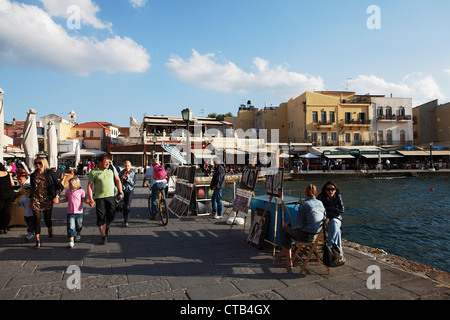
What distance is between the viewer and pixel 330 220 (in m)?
4.38

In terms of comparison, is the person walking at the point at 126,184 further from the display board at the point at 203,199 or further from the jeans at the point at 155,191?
the display board at the point at 203,199

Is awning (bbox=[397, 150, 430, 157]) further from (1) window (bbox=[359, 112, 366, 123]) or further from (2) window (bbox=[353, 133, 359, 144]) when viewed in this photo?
(1) window (bbox=[359, 112, 366, 123])

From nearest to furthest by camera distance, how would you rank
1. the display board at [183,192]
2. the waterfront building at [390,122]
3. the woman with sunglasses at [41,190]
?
the woman with sunglasses at [41,190] < the display board at [183,192] < the waterfront building at [390,122]

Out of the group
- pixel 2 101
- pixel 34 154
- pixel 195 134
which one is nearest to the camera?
pixel 2 101

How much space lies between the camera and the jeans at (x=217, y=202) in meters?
8.01

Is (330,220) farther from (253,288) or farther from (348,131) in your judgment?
(348,131)

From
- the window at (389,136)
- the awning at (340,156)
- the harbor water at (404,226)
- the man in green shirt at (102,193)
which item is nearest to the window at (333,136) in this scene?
the awning at (340,156)

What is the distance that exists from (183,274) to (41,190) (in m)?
3.42

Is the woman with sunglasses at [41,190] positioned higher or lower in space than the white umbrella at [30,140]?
lower

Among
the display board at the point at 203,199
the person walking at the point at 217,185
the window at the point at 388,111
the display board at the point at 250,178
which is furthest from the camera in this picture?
the window at the point at 388,111

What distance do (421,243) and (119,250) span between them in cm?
882

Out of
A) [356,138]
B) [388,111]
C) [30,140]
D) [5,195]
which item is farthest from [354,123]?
[5,195]

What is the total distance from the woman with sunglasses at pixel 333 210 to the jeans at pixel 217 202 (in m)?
3.72
